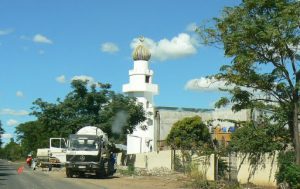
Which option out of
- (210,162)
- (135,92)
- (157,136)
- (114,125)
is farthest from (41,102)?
(210,162)

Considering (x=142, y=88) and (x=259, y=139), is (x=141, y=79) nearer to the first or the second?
(x=142, y=88)

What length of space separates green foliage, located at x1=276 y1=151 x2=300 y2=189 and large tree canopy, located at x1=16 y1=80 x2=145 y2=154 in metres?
28.4

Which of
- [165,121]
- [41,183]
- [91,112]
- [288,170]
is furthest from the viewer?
[165,121]

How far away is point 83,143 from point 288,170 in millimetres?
16299

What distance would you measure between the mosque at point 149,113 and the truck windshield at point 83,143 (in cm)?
2227

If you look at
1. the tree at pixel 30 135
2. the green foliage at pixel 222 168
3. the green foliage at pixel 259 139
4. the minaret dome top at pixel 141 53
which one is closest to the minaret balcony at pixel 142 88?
the minaret dome top at pixel 141 53

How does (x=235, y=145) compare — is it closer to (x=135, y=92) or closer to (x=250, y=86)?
(x=250, y=86)

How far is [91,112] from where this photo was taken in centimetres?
5603

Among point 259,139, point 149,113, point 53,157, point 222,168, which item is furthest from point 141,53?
point 259,139

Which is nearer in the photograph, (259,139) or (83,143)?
(259,139)

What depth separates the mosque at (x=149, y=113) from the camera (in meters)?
66.6

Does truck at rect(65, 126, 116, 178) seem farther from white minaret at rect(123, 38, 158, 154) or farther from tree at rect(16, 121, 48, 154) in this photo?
tree at rect(16, 121, 48, 154)

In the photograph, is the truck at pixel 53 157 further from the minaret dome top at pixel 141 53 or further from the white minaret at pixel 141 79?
the minaret dome top at pixel 141 53

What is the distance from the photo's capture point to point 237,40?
23.2 m
